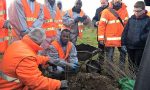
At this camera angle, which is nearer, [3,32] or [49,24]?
[3,32]

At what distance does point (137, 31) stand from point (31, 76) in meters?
3.81

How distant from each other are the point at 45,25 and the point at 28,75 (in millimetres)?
3763

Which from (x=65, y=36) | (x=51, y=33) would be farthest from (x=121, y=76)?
(x=51, y=33)

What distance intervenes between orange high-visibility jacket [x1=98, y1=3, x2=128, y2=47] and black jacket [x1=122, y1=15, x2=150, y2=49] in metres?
0.77

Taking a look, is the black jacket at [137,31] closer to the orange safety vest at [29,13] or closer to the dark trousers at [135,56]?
the dark trousers at [135,56]

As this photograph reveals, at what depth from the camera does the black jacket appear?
284 inches

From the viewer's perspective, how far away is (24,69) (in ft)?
13.0

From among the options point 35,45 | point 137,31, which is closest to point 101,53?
point 137,31

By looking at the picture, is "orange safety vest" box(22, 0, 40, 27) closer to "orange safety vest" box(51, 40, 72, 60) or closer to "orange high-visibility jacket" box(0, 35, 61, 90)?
"orange safety vest" box(51, 40, 72, 60)

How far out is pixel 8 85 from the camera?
430cm

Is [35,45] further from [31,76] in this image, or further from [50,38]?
[50,38]

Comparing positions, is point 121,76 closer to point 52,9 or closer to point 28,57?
point 52,9

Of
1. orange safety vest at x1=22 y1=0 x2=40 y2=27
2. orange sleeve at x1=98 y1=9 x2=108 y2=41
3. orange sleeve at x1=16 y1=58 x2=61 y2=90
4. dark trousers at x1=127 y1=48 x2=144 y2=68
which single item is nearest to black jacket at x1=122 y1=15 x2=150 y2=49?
dark trousers at x1=127 y1=48 x2=144 y2=68

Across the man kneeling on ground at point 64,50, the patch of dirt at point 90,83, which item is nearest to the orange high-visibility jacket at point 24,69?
the patch of dirt at point 90,83
